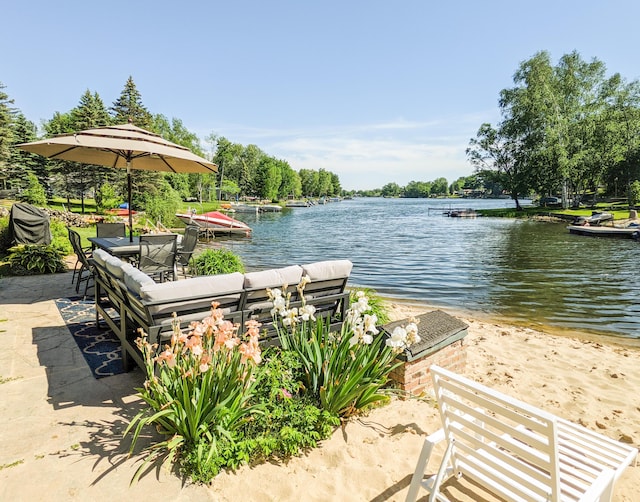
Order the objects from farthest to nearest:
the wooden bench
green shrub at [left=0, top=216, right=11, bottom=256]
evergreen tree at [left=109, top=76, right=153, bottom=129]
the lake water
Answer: evergreen tree at [left=109, top=76, right=153, bottom=129] < green shrub at [left=0, top=216, right=11, bottom=256] < the lake water < the wooden bench

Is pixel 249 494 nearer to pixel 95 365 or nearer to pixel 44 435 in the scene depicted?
pixel 44 435

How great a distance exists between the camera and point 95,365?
379 cm

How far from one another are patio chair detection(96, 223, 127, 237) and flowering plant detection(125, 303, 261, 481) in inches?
293

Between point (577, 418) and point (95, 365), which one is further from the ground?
point (95, 365)

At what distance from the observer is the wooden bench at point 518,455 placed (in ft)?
5.31

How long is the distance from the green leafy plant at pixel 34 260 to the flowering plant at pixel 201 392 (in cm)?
767

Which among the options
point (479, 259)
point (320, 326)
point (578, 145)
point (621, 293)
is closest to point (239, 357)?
point (320, 326)

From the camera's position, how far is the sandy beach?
86.5 inches

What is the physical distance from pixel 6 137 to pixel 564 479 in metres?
36.2

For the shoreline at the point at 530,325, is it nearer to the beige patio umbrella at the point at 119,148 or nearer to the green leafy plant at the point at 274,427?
the green leafy plant at the point at 274,427

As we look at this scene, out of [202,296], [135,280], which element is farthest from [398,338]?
[135,280]

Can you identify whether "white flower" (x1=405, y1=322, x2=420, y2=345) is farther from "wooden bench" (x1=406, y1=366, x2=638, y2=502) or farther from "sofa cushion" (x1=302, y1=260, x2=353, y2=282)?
"sofa cushion" (x1=302, y1=260, x2=353, y2=282)

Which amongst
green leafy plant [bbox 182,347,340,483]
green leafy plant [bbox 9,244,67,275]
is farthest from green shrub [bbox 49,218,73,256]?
green leafy plant [bbox 182,347,340,483]

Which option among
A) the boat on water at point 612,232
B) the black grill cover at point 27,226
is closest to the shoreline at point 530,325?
the black grill cover at point 27,226
